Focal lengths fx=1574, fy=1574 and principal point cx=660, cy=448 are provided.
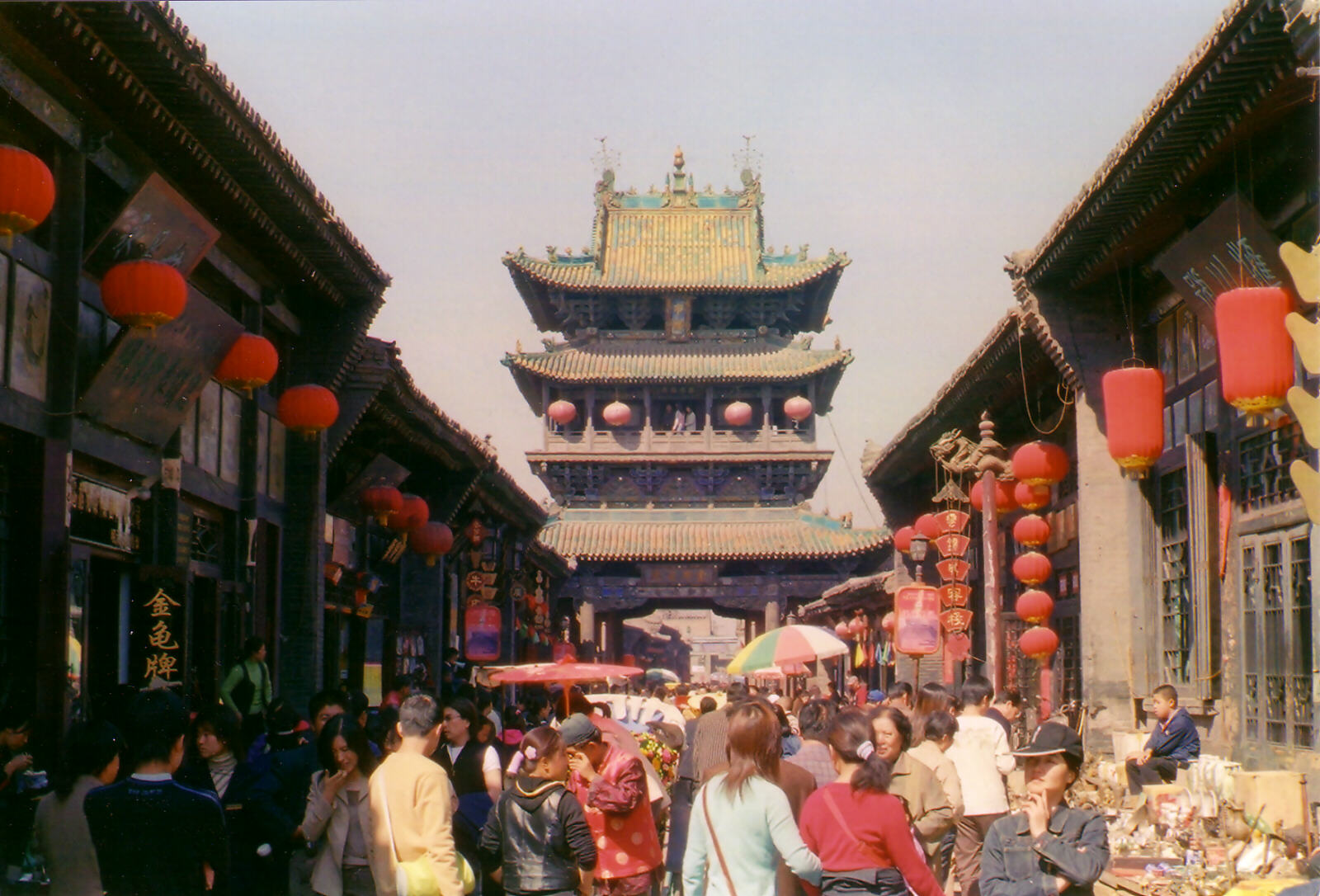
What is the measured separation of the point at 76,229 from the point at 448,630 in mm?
15157

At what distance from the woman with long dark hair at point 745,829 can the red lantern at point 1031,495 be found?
1111 centimetres

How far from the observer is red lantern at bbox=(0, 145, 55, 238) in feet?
25.2

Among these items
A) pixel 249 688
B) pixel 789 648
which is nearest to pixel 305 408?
pixel 249 688

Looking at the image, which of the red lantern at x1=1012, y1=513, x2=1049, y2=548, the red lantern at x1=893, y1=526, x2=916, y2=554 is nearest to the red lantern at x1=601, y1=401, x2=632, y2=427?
the red lantern at x1=893, y1=526, x2=916, y2=554

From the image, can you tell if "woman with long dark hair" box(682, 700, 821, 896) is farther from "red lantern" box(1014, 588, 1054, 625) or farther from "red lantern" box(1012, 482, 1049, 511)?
"red lantern" box(1014, 588, 1054, 625)

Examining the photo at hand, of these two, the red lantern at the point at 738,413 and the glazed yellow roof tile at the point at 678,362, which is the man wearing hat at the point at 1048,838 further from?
the red lantern at the point at 738,413

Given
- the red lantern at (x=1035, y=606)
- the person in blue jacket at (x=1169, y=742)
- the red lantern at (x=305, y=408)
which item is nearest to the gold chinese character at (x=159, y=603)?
the red lantern at (x=305, y=408)

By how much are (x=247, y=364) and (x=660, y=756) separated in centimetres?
461

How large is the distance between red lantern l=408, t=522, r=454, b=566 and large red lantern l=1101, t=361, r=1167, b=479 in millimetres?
10507

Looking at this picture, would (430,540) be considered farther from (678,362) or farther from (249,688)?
(678,362)

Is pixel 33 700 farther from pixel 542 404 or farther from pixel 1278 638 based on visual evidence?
pixel 542 404

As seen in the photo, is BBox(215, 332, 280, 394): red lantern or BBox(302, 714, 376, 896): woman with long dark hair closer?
BBox(302, 714, 376, 896): woman with long dark hair

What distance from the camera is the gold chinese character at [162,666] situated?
11.3 metres

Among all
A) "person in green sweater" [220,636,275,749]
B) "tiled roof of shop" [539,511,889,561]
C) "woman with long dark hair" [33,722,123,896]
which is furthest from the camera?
"tiled roof of shop" [539,511,889,561]
